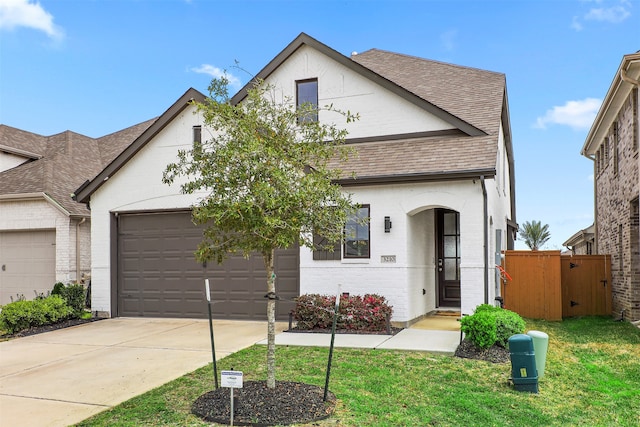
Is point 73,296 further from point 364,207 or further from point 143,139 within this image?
point 364,207

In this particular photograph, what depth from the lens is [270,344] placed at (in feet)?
20.0

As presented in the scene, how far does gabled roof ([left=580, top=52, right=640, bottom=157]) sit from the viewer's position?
10.7 meters

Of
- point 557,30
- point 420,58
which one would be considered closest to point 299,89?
point 420,58

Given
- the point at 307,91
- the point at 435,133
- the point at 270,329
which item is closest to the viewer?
the point at 270,329

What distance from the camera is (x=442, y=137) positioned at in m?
11.9

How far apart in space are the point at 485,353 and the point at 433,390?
2.05m

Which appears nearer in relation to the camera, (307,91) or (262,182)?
(262,182)

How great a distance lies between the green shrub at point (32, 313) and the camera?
11.8 m

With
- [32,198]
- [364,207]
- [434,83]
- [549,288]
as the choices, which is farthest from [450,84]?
[32,198]

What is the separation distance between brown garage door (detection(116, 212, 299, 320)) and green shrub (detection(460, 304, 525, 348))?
4.81 m

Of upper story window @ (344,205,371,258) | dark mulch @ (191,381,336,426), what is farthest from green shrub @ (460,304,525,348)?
upper story window @ (344,205,371,258)

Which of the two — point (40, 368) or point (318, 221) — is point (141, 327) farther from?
point (318, 221)

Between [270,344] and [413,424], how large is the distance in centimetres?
176

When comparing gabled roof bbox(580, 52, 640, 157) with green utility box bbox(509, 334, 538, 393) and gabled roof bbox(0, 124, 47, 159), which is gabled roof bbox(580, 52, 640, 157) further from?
gabled roof bbox(0, 124, 47, 159)
